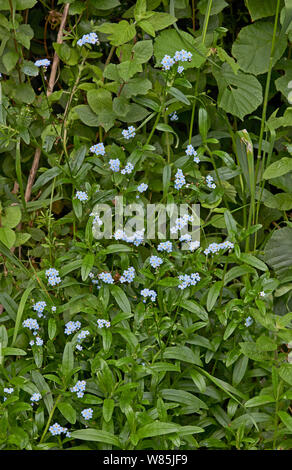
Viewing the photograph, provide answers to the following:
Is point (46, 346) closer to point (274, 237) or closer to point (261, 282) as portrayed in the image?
point (261, 282)

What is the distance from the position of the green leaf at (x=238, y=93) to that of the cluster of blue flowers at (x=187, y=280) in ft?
2.35

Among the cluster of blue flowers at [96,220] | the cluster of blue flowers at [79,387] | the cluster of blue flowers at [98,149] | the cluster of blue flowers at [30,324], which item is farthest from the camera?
the cluster of blue flowers at [98,149]

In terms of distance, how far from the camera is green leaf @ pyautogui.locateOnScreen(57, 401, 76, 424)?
1.78m

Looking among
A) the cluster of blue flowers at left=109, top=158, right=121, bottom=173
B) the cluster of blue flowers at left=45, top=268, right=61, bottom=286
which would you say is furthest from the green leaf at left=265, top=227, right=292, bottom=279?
the cluster of blue flowers at left=45, top=268, right=61, bottom=286

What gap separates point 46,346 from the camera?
1987 millimetres

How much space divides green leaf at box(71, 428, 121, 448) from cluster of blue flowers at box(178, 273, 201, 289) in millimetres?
494

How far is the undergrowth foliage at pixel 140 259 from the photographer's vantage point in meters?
1.87

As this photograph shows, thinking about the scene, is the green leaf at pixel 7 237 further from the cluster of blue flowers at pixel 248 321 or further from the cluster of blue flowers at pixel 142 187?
the cluster of blue flowers at pixel 248 321

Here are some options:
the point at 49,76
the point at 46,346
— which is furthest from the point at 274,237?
the point at 49,76

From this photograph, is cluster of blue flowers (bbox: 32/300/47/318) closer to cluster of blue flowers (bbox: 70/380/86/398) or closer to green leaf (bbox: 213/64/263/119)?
cluster of blue flowers (bbox: 70/380/86/398)

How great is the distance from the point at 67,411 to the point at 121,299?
15.2 inches

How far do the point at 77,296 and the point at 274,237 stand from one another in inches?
29.7

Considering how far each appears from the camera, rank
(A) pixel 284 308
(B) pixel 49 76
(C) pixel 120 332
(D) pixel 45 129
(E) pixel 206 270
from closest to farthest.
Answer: (C) pixel 120 332 < (E) pixel 206 270 < (A) pixel 284 308 < (D) pixel 45 129 < (B) pixel 49 76

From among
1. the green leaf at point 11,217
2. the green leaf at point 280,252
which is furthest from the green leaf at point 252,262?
the green leaf at point 11,217
